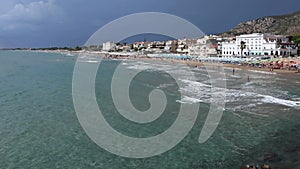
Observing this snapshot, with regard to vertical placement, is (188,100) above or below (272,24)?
below

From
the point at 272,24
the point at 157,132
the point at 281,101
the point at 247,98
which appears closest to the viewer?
the point at 157,132

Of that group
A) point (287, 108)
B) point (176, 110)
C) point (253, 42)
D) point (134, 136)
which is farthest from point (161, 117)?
point (253, 42)

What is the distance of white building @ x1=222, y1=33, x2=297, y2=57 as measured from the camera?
66.4 meters

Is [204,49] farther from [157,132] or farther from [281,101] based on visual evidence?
[157,132]

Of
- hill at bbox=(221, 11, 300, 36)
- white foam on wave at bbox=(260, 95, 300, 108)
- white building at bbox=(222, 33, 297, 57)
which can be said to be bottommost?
white foam on wave at bbox=(260, 95, 300, 108)

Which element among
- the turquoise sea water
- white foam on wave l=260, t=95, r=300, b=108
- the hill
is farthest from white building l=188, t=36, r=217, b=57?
the turquoise sea water

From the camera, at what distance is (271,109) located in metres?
18.4

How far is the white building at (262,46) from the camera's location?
6641cm

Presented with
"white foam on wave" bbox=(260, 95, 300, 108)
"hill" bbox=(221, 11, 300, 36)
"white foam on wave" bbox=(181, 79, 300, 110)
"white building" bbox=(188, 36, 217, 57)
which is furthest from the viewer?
"hill" bbox=(221, 11, 300, 36)

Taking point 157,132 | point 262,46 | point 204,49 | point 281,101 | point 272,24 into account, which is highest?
point 272,24

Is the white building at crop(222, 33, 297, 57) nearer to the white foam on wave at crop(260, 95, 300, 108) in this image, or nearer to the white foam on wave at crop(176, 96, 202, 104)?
the white foam on wave at crop(260, 95, 300, 108)

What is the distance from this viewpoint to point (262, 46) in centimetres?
6900

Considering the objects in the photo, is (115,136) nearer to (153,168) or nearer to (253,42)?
(153,168)

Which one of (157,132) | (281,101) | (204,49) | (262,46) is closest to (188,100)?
(281,101)
